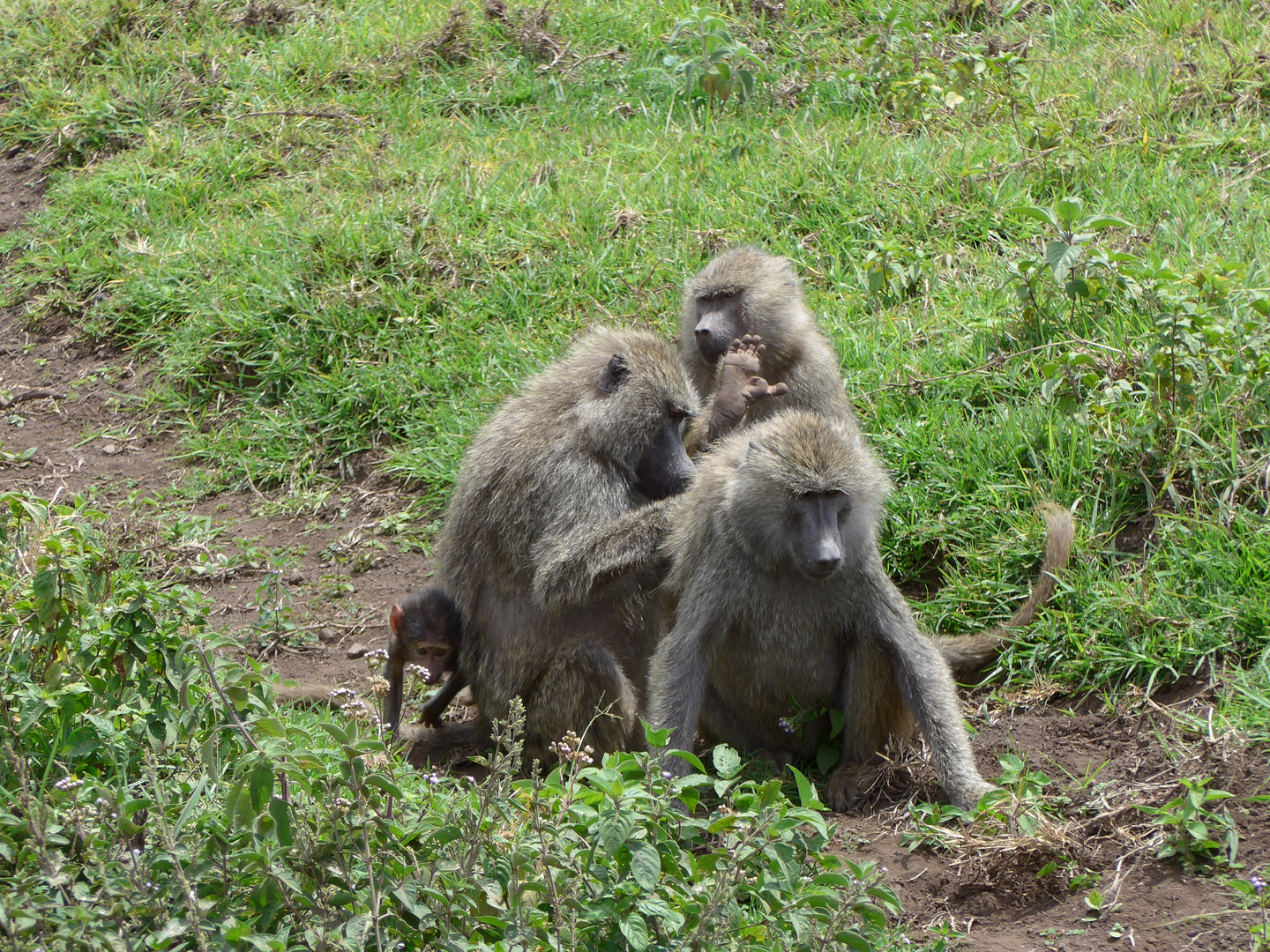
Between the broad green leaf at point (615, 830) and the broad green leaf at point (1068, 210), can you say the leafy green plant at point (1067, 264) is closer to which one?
the broad green leaf at point (1068, 210)

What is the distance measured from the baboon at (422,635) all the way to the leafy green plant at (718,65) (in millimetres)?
3587

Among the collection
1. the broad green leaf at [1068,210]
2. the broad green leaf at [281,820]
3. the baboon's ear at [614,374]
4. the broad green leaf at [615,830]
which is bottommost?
the broad green leaf at [615,830]

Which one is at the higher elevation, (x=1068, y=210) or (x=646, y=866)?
(x=1068, y=210)

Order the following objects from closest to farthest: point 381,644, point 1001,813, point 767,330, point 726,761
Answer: point 726,761
point 1001,813
point 381,644
point 767,330

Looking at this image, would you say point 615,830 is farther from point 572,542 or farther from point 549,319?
point 549,319

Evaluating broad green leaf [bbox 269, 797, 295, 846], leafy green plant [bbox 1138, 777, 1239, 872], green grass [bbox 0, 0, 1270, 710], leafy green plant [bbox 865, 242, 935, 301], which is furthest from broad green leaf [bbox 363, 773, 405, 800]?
leafy green plant [bbox 865, 242, 935, 301]

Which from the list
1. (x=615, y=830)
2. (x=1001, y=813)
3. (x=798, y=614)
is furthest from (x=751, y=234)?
(x=615, y=830)

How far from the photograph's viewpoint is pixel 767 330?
436 centimetres

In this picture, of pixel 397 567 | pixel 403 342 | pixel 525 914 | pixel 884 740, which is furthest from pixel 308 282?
pixel 525 914

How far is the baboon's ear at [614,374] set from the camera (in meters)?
3.70

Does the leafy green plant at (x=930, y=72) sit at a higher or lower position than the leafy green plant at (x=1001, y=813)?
higher

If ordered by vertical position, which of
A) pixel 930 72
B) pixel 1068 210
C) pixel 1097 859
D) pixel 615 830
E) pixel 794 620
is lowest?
pixel 1097 859

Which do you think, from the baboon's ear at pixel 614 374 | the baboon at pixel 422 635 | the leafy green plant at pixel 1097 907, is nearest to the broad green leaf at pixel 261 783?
the baboon at pixel 422 635

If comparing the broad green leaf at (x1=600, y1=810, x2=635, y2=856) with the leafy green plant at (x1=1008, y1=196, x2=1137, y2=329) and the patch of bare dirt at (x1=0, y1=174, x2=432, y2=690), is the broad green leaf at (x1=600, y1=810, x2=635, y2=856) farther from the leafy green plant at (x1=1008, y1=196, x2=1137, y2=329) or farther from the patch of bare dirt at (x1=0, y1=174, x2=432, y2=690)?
the leafy green plant at (x1=1008, y1=196, x2=1137, y2=329)
